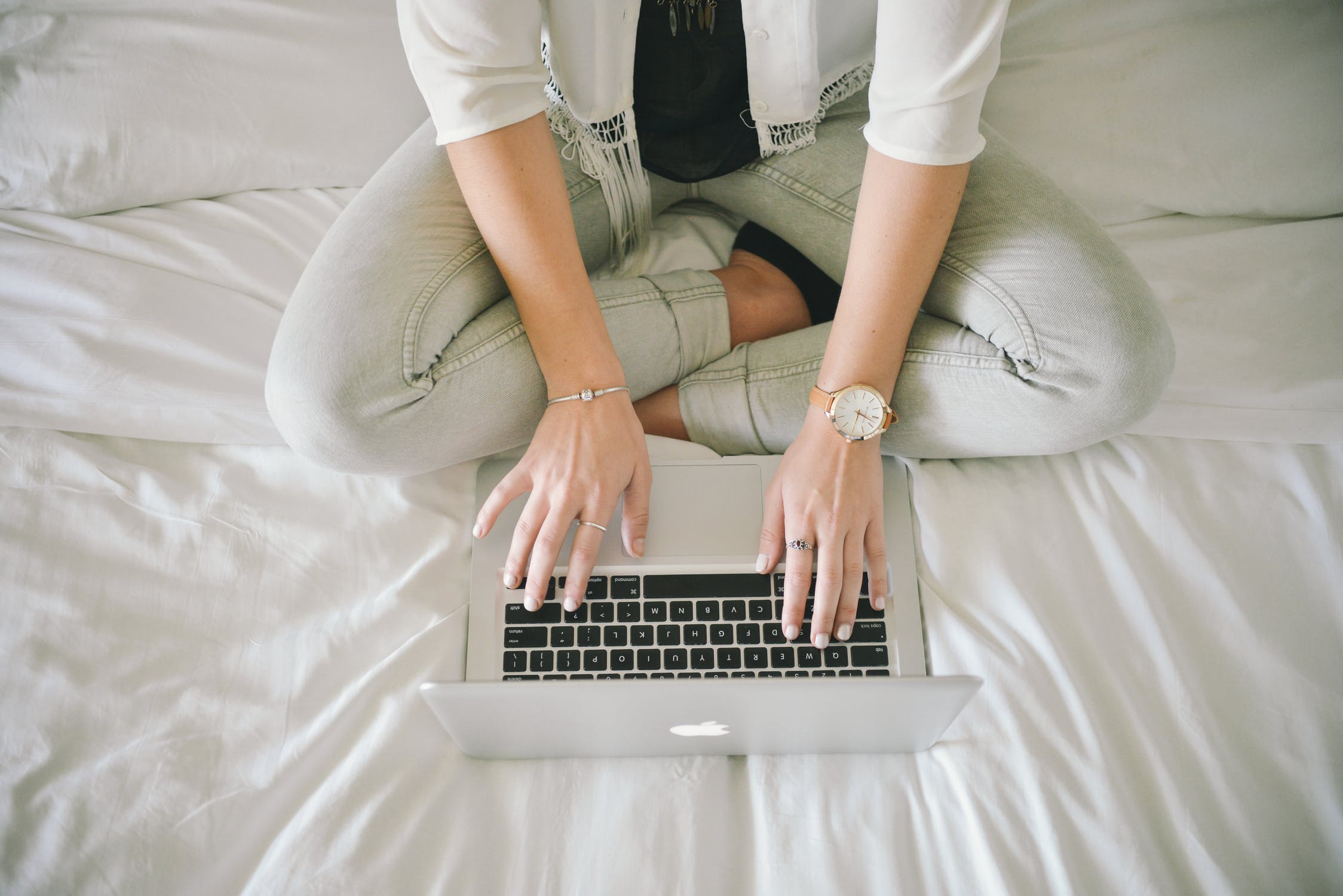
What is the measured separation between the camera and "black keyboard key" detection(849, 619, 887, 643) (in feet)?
2.67

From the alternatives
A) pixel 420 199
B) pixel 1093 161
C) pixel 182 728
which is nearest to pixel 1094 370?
pixel 1093 161

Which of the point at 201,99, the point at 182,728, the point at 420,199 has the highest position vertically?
the point at 201,99

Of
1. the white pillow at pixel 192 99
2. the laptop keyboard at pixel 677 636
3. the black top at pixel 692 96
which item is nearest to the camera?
the laptop keyboard at pixel 677 636

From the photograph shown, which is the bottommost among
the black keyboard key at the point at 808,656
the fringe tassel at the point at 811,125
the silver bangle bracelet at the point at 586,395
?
the black keyboard key at the point at 808,656

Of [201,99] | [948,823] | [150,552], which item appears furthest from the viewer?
[201,99]

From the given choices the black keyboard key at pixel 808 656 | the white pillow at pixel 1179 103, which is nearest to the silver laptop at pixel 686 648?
the black keyboard key at pixel 808 656

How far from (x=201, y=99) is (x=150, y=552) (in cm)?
61

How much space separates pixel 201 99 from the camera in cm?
108

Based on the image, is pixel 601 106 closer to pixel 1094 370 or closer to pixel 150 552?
pixel 1094 370

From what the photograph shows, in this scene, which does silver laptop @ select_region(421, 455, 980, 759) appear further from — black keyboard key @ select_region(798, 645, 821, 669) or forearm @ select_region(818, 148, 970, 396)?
forearm @ select_region(818, 148, 970, 396)

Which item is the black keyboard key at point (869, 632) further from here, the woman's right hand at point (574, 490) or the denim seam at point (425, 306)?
the denim seam at point (425, 306)

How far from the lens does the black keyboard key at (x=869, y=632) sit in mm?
813

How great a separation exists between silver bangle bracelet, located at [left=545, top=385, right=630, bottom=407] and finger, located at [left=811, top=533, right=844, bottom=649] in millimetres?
263

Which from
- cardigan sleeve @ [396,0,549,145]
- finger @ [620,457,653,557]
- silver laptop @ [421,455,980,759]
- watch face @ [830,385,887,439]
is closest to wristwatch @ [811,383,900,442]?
watch face @ [830,385,887,439]
